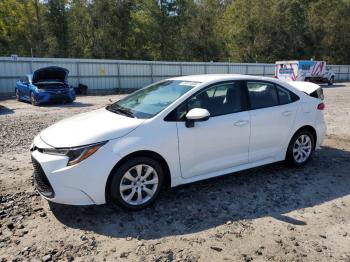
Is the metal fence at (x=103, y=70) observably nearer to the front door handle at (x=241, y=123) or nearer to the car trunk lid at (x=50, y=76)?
the car trunk lid at (x=50, y=76)

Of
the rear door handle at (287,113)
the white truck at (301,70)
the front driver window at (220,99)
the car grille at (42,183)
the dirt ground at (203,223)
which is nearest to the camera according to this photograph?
the dirt ground at (203,223)

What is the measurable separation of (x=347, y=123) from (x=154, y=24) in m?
34.8

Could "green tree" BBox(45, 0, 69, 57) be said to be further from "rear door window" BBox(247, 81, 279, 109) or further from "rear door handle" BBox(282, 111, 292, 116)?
"rear door handle" BBox(282, 111, 292, 116)

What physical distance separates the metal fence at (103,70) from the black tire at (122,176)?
18921 mm

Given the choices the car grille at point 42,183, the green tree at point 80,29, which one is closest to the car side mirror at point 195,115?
the car grille at point 42,183

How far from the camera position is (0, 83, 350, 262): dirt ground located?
3459 millimetres

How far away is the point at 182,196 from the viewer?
4.75m

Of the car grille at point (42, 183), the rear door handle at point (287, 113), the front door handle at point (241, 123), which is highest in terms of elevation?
the rear door handle at point (287, 113)

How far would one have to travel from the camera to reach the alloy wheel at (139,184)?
4.14 metres

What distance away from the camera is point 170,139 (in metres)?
4.33

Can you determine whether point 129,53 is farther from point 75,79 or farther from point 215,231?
point 215,231

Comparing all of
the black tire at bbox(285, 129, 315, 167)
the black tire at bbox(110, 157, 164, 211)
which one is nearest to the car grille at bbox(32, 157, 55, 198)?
the black tire at bbox(110, 157, 164, 211)

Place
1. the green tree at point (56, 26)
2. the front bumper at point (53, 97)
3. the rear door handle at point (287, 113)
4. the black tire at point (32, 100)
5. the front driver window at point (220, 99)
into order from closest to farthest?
the front driver window at point (220, 99) → the rear door handle at point (287, 113) → the front bumper at point (53, 97) → the black tire at point (32, 100) → the green tree at point (56, 26)

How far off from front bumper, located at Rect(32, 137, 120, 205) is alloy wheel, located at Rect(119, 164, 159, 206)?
26 cm
